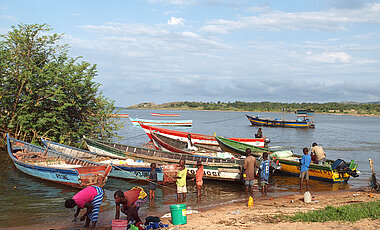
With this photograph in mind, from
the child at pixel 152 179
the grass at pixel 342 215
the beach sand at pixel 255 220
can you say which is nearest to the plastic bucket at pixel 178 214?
the beach sand at pixel 255 220

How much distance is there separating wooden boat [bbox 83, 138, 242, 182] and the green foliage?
3.39m

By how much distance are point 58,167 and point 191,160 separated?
275 inches

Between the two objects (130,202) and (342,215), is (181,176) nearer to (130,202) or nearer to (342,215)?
(130,202)

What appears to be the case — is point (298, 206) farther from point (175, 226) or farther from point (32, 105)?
point (32, 105)

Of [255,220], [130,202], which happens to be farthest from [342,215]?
[130,202]

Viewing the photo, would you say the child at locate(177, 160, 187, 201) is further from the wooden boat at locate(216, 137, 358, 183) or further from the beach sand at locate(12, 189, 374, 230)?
the wooden boat at locate(216, 137, 358, 183)

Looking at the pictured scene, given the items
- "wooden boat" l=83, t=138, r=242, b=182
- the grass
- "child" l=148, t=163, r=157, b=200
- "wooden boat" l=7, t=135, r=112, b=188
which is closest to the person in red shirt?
"child" l=148, t=163, r=157, b=200

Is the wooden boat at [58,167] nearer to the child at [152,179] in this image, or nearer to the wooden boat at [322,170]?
the child at [152,179]

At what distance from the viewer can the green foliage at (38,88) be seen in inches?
856

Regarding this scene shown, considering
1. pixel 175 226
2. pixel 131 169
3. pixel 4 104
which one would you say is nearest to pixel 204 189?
pixel 131 169

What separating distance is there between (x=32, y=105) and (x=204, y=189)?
13.6m

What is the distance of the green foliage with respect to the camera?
21750 mm

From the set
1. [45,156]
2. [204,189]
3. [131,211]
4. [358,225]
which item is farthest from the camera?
[45,156]

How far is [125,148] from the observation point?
21031 mm
